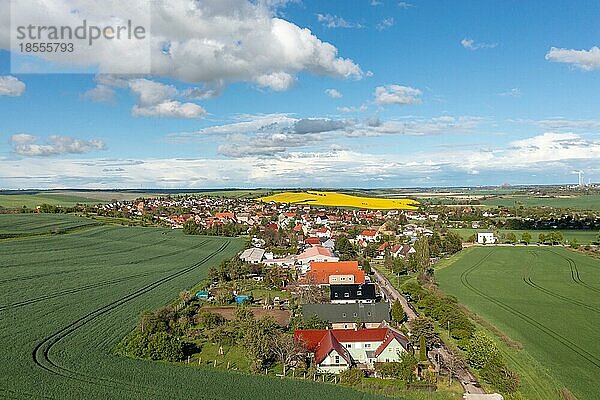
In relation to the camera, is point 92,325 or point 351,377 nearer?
point 351,377

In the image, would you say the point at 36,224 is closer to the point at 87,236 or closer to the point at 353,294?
the point at 87,236

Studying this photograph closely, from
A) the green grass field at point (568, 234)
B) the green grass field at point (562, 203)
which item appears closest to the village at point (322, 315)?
the green grass field at point (568, 234)

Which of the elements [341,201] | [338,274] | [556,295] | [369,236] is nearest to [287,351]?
[338,274]

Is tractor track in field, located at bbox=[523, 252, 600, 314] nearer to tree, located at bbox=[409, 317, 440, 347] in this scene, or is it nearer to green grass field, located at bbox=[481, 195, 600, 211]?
tree, located at bbox=[409, 317, 440, 347]

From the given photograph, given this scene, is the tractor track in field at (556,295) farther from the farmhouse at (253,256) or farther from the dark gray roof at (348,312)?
the farmhouse at (253,256)

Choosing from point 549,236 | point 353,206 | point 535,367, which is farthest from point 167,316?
point 353,206

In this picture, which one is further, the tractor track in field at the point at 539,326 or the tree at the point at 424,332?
the tree at the point at 424,332
